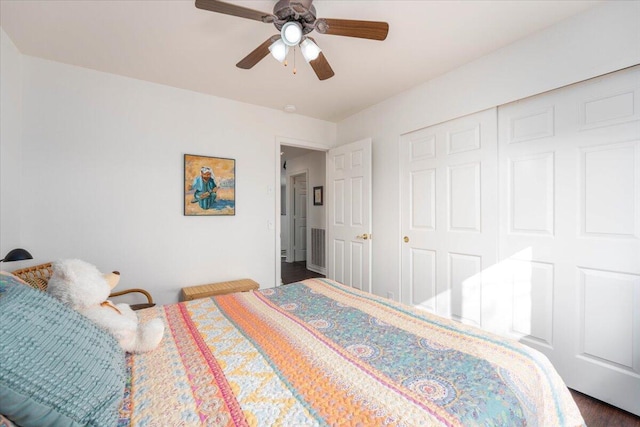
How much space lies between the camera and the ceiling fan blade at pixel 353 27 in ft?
5.02

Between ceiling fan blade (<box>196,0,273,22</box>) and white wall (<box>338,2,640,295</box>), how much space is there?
180 centimetres

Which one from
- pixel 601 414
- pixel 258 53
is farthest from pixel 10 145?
pixel 601 414

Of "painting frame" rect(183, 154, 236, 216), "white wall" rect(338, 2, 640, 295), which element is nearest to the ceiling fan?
"white wall" rect(338, 2, 640, 295)

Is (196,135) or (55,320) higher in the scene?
(196,135)

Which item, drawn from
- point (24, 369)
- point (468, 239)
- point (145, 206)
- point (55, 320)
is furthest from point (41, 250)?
point (468, 239)

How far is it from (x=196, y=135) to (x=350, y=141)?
190 centimetres

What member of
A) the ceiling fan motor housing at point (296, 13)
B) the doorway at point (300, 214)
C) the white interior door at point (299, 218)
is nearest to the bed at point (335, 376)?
the ceiling fan motor housing at point (296, 13)

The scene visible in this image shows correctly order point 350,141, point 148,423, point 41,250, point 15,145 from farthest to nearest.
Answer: point 350,141, point 41,250, point 15,145, point 148,423

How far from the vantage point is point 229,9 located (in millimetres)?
1464

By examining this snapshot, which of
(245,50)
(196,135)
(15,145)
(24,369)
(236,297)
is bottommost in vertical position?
(236,297)

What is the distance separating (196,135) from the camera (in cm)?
299

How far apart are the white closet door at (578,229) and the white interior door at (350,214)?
142cm

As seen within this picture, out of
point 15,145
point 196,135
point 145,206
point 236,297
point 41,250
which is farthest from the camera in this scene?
point 196,135

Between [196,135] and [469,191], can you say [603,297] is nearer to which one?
[469,191]
